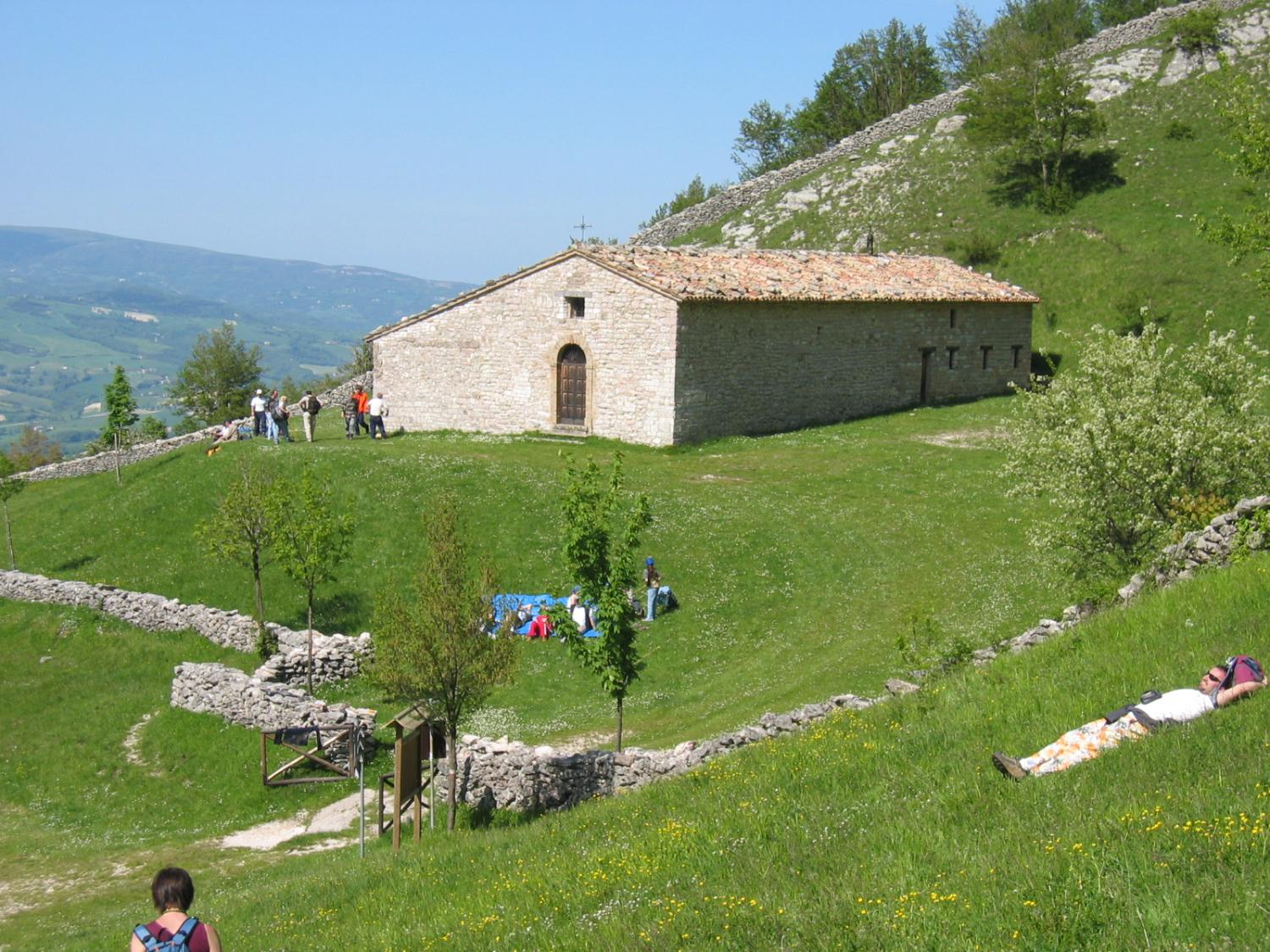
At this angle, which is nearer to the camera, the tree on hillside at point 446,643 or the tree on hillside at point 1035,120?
the tree on hillside at point 446,643

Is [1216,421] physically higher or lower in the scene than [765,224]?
lower

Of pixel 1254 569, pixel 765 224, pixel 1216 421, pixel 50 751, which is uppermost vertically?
pixel 765 224

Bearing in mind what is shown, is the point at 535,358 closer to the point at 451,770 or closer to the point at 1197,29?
the point at 451,770

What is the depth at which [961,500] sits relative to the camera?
97.7 feet

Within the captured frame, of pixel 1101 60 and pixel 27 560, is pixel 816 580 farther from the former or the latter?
pixel 1101 60

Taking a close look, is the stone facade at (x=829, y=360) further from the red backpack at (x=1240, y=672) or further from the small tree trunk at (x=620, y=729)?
the red backpack at (x=1240, y=672)

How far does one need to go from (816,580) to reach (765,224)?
121ft

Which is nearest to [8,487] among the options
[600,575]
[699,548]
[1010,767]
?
[699,548]

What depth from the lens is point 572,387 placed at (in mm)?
37031

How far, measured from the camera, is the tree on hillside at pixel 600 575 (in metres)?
17.2

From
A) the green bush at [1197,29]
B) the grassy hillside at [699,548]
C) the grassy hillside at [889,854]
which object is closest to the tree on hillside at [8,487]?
the grassy hillside at [699,548]

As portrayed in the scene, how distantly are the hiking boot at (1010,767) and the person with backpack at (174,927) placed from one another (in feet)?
21.1

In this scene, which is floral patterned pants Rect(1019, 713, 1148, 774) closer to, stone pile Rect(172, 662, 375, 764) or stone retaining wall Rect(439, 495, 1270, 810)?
stone retaining wall Rect(439, 495, 1270, 810)

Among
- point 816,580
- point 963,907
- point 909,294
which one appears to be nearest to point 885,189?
point 909,294
